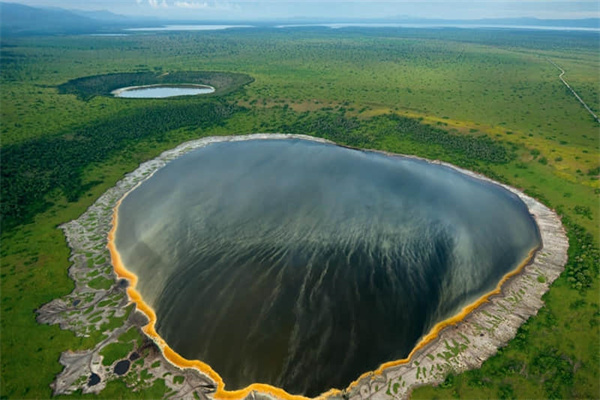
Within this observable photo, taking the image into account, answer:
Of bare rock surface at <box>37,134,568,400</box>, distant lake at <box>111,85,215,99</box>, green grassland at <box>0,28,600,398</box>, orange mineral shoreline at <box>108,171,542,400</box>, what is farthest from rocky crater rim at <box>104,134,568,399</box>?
distant lake at <box>111,85,215,99</box>

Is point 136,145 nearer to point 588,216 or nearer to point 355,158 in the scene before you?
A: point 355,158

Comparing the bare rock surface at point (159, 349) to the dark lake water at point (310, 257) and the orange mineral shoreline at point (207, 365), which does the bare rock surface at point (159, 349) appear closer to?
the orange mineral shoreline at point (207, 365)

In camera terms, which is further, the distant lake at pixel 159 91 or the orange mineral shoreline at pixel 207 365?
the distant lake at pixel 159 91

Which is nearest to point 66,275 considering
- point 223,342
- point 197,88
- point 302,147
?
point 223,342

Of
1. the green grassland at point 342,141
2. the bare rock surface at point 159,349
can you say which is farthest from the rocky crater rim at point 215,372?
the green grassland at point 342,141

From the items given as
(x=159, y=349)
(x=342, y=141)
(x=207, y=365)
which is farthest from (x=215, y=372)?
(x=342, y=141)

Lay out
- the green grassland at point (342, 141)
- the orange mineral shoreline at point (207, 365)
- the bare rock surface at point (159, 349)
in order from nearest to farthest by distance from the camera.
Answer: the orange mineral shoreline at point (207, 365)
the bare rock surface at point (159, 349)
the green grassland at point (342, 141)
